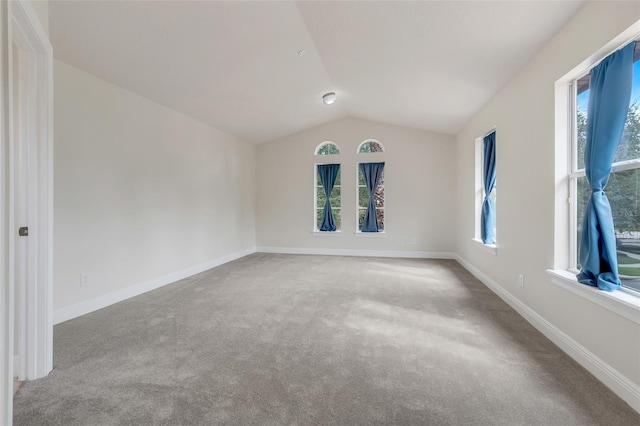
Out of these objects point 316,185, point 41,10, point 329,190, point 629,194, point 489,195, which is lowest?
point 629,194

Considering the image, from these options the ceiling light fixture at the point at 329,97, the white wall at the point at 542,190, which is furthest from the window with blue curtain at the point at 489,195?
the ceiling light fixture at the point at 329,97

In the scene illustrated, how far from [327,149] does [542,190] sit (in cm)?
468

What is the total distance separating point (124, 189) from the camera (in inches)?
138

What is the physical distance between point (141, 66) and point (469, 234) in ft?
17.2

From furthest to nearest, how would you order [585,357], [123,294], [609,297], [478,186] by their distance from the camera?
[478,186]
[123,294]
[585,357]
[609,297]

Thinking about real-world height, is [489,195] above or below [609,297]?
above

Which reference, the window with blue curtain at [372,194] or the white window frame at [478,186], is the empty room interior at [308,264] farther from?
the window with blue curtain at [372,194]

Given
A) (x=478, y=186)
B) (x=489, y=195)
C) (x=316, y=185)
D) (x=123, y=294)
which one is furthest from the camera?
(x=316, y=185)

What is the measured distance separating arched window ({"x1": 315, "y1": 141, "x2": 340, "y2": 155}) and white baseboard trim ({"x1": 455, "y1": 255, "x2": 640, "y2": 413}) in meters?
4.46

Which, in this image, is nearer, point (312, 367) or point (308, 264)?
point (312, 367)

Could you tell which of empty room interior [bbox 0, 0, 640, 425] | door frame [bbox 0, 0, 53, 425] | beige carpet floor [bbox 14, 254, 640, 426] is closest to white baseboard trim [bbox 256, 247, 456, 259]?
empty room interior [bbox 0, 0, 640, 425]

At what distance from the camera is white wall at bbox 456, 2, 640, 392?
176 cm

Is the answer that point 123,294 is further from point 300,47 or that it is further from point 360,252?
point 360,252

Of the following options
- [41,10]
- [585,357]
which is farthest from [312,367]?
[41,10]
